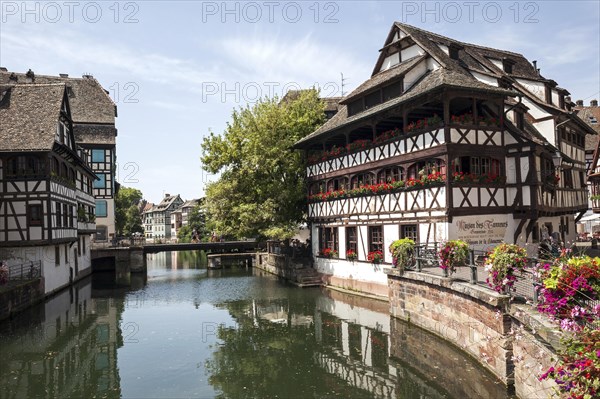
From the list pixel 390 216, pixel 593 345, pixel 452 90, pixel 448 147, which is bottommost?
pixel 593 345

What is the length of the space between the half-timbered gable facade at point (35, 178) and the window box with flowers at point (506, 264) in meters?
22.7

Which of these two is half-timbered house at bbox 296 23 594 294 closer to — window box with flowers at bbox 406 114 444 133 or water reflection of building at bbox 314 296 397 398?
window box with flowers at bbox 406 114 444 133

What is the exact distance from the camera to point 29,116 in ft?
92.2

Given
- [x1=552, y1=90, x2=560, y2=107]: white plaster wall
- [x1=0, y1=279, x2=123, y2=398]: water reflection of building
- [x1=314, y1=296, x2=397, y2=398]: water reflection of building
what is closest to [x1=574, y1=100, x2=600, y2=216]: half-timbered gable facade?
[x1=552, y1=90, x2=560, y2=107]: white plaster wall

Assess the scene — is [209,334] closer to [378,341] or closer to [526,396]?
[378,341]

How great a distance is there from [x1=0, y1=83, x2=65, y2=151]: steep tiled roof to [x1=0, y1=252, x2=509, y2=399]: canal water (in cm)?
845

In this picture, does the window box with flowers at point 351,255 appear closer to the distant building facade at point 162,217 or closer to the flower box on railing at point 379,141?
the flower box on railing at point 379,141

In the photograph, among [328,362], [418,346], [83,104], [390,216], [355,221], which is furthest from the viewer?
[83,104]

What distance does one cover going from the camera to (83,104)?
170ft

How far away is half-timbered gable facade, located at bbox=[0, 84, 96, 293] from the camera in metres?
26.4

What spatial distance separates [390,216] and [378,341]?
8.16m

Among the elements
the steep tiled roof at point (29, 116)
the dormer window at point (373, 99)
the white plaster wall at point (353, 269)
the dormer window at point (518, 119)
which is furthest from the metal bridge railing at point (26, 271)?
the dormer window at point (518, 119)

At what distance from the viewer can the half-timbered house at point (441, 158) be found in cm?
2131

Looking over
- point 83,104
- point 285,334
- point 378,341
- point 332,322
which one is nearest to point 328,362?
point 378,341
